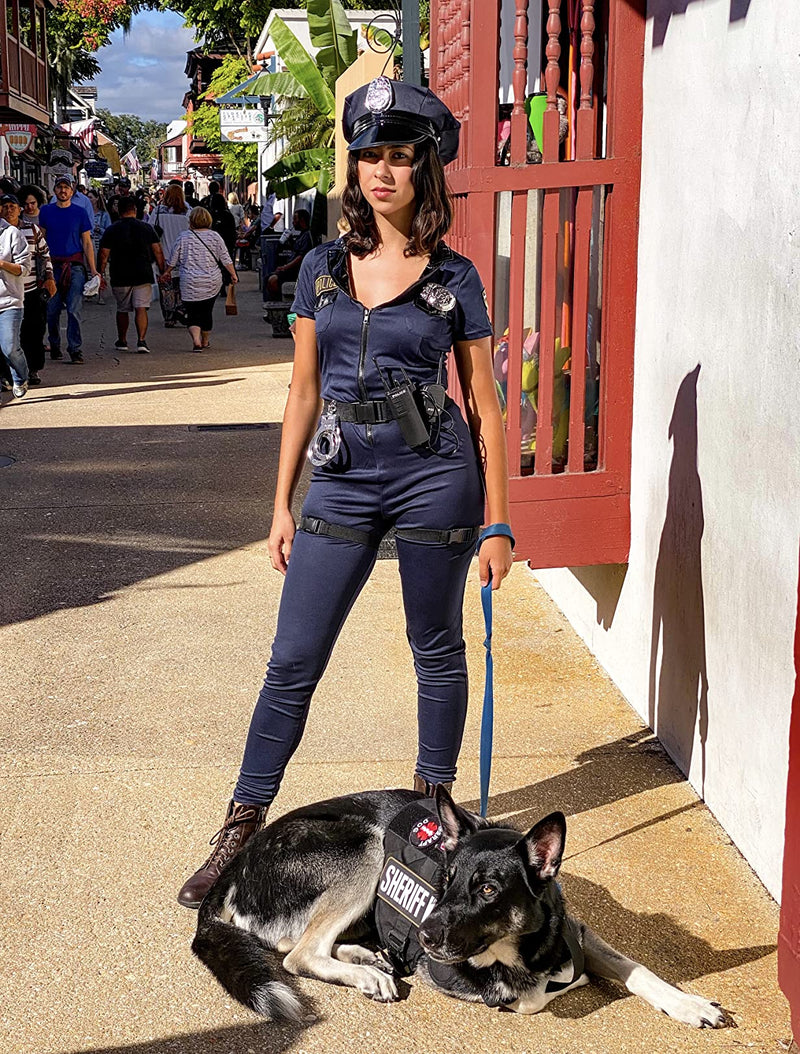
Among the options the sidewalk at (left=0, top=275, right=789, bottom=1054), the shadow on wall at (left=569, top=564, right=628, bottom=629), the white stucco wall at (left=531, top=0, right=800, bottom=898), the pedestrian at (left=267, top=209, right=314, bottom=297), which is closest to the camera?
the sidewalk at (left=0, top=275, right=789, bottom=1054)

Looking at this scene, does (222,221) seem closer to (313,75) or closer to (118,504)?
(313,75)

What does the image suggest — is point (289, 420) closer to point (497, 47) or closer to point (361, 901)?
point (361, 901)

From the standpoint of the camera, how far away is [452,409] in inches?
139

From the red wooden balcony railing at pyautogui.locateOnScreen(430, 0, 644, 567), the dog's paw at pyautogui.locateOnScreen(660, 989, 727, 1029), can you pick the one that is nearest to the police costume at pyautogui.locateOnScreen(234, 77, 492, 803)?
the dog's paw at pyautogui.locateOnScreen(660, 989, 727, 1029)

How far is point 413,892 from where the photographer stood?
3146 mm

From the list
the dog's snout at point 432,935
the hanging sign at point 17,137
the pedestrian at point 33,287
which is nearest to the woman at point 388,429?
the dog's snout at point 432,935

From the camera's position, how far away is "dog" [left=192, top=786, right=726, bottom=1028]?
2977 mm

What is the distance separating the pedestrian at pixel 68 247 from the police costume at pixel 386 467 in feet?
39.5

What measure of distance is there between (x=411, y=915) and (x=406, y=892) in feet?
0.19

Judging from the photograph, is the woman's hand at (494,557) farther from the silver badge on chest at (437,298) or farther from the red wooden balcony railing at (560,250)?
the red wooden balcony railing at (560,250)

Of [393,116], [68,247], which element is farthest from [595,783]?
[68,247]

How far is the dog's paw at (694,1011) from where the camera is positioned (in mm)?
3123

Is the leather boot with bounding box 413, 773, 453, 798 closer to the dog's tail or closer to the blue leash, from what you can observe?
the blue leash

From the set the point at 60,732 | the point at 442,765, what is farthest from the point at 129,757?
the point at 442,765
